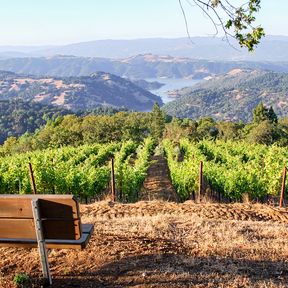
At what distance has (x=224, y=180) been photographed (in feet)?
47.4

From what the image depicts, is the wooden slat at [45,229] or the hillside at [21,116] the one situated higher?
the wooden slat at [45,229]

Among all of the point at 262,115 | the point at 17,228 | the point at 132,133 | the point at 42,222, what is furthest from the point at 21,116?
the point at 42,222

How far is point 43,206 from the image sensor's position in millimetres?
3584

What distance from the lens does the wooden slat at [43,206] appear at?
347 centimetres

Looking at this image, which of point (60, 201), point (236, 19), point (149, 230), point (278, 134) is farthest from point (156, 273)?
point (278, 134)

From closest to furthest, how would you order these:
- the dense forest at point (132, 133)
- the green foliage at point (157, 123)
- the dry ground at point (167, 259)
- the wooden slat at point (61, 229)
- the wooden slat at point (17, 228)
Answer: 1. the wooden slat at point (61, 229)
2. the wooden slat at point (17, 228)
3. the dry ground at point (167, 259)
4. the dense forest at point (132, 133)
5. the green foliage at point (157, 123)

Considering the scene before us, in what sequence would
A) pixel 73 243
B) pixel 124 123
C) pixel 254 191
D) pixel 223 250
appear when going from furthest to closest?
pixel 124 123
pixel 254 191
pixel 223 250
pixel 73 243

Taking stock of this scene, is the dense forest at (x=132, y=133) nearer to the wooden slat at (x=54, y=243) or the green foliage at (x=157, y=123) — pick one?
the green foliage at (x=157, y=123)

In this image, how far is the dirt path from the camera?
1634 centimetres

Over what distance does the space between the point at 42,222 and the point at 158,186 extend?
597 inches

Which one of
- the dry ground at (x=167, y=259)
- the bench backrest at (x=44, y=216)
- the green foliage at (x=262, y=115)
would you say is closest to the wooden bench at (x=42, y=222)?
the bench backrest at (x=44, y=216)

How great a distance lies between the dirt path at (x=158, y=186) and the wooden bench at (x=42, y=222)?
10.1 m

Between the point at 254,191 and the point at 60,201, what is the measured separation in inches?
459

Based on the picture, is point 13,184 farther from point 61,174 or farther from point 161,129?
point 161,129
